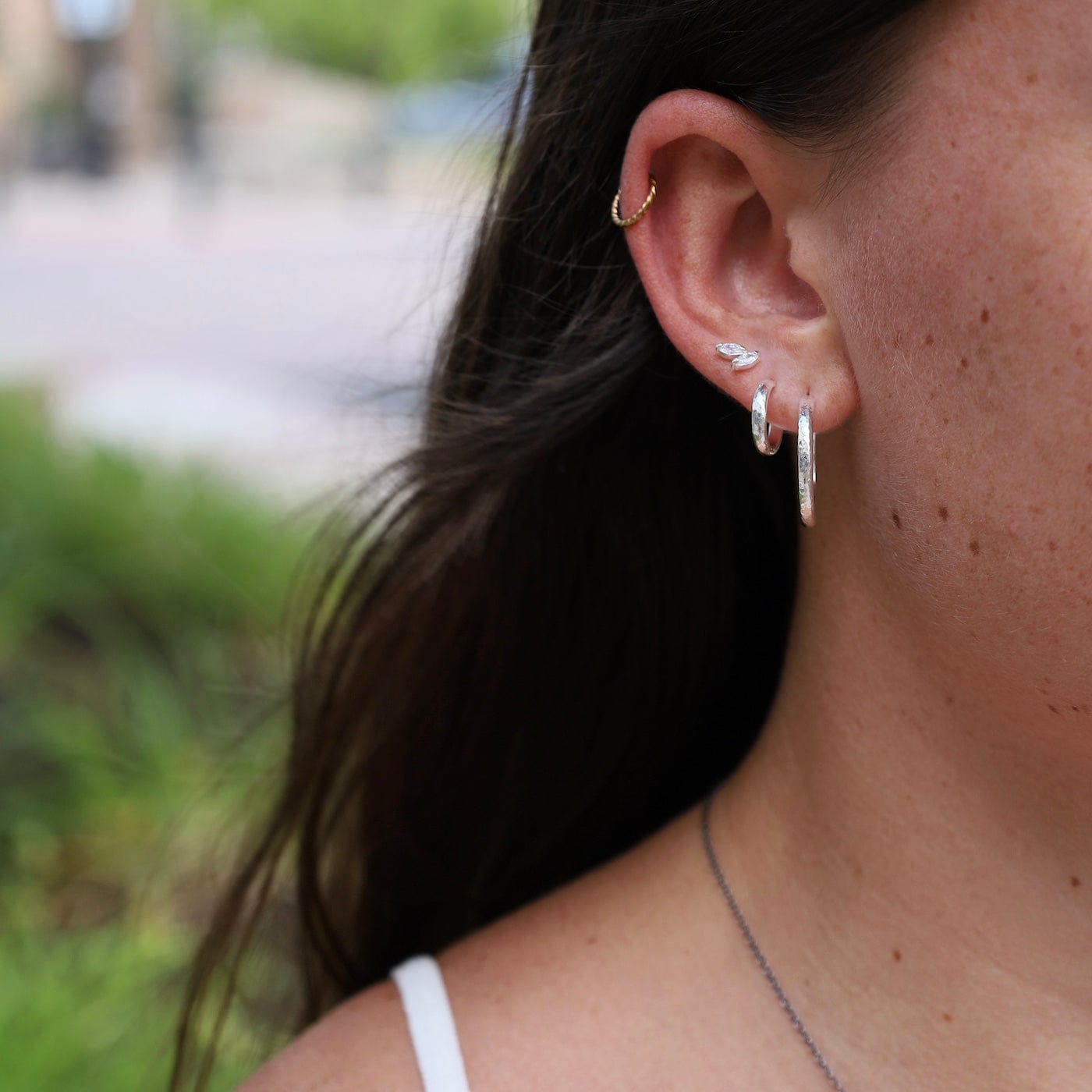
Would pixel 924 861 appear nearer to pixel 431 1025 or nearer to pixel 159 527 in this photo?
pixel 431 1025

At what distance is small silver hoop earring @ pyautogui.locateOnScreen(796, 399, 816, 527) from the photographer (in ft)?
3.99

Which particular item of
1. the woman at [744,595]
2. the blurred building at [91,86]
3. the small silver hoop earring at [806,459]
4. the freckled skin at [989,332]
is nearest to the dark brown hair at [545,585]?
the woman at [744,595]

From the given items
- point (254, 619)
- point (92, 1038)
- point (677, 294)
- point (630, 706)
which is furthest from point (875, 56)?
point (254, 619)

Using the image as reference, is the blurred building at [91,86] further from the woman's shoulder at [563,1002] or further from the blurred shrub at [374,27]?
the woman's shoulder at [563,1002]

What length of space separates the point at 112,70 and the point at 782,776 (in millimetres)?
19320

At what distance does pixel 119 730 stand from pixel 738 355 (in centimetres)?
339

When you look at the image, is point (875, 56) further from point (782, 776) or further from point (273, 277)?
point (273, 277)

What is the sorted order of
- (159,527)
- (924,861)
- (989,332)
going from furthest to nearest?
1. (159,527)
2. (924,861)
3. (989,332)

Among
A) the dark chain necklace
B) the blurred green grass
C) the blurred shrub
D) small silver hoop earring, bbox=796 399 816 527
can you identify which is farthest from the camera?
the blurred shrub

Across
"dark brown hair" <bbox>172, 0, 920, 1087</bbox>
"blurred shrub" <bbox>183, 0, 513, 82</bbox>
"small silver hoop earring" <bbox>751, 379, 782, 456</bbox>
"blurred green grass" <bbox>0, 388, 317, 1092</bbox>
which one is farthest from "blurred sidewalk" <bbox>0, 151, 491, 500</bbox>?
"blurred shrub" <bbox>183, 0, 513, 82</bbox>

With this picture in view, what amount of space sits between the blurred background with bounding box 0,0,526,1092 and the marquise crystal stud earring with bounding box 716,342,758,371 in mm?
518

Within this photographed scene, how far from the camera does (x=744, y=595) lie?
5.71 feet

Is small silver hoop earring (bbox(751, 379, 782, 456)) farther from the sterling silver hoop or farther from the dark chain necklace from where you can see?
the dark chain necklace

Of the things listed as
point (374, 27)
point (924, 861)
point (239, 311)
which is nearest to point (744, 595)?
point (924, 861)
